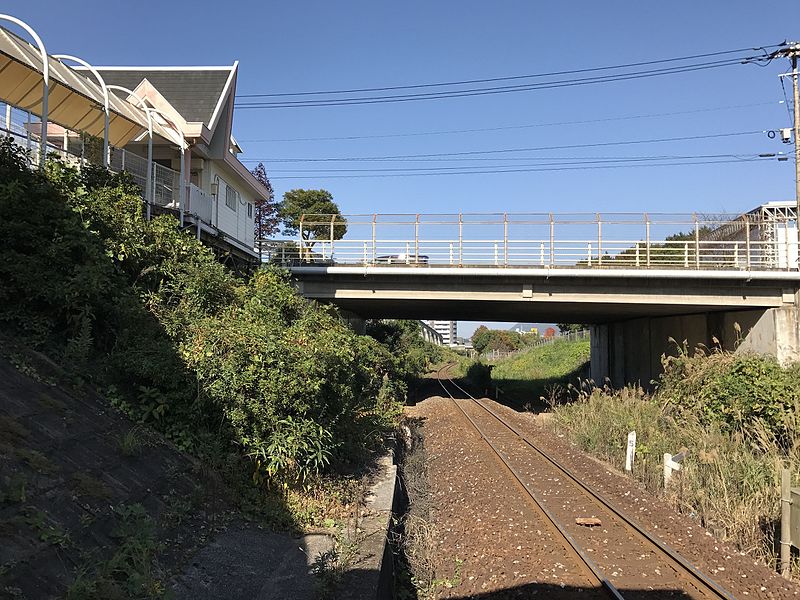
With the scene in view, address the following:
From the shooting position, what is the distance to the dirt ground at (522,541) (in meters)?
6.38

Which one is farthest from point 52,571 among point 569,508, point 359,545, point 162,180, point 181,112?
point 181,112

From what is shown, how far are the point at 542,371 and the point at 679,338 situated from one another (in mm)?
20755

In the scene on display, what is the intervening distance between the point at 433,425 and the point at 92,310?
13.5m

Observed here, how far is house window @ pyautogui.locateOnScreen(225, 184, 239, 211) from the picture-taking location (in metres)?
20.1

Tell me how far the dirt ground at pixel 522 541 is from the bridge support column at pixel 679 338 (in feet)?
18.7

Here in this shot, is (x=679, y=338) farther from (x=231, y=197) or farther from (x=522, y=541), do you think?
(x=522, y=541)

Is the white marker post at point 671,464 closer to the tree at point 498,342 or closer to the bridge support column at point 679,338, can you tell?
the bridge support column at point 679,338

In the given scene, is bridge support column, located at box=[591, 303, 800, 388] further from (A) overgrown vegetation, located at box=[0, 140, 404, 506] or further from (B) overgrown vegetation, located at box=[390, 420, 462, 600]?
(A) overgrown vegetation, located at box=[0, 140, 404, 506]

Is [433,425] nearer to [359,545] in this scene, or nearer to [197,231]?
[197,231]

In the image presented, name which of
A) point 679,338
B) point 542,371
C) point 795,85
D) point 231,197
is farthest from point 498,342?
point 231,197

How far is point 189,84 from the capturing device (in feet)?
67.0

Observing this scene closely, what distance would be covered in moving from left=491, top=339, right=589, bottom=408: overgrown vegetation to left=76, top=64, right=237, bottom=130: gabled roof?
717 inches

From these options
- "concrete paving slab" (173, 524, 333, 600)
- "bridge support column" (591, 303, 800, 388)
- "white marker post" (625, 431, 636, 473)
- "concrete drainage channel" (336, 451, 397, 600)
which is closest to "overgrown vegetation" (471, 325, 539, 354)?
"bridge support column" (591, 303, 800, 388)

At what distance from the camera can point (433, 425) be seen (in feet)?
63.6
